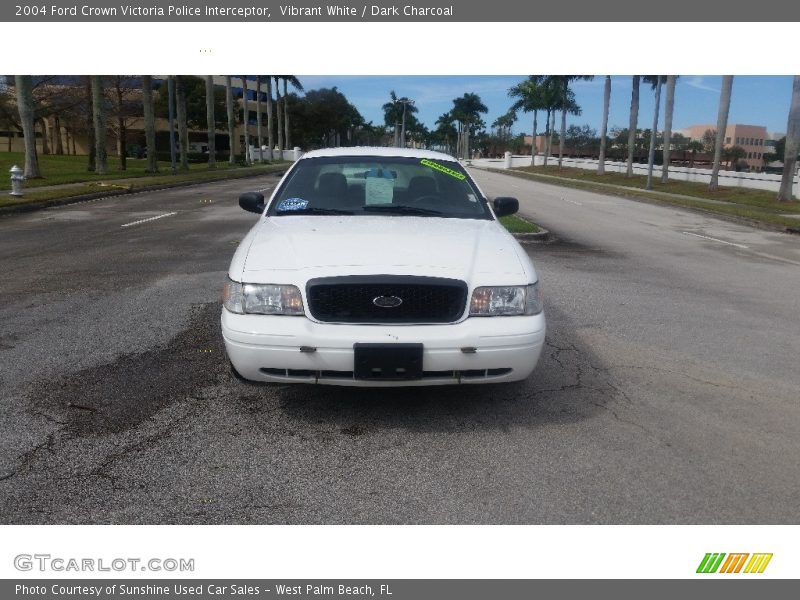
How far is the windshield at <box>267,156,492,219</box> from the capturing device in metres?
5.18

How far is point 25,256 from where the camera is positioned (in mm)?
10164

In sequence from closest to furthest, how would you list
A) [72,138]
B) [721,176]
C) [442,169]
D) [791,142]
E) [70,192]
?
[442,169], [70,192], [791,142], [721,176], [72,138]

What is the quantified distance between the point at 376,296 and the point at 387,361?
37cm

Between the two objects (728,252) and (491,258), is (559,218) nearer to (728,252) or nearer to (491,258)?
(728,252)

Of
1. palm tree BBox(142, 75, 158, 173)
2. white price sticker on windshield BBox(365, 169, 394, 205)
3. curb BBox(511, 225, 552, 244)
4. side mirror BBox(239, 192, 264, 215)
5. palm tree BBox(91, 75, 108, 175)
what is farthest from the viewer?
palm tree BBox(142, 75, 158, 173)

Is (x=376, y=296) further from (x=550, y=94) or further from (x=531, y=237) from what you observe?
(x=550, y=94)

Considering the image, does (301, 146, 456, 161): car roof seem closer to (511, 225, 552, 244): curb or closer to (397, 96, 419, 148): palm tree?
(511, 225, 552, 244): curb

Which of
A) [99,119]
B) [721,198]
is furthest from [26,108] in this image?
[721,198]

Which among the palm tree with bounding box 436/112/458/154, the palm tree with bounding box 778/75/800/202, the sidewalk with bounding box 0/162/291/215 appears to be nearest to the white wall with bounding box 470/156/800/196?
the palm tree with bounding box 778/75/800/202

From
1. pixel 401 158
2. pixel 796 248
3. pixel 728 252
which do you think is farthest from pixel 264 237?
pixel 796 248

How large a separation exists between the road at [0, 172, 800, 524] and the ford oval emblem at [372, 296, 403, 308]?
76 cm

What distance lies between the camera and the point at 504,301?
3.99 metres

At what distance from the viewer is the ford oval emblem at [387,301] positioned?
3797mm

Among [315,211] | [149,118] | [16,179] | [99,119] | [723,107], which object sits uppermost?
[723,107]
